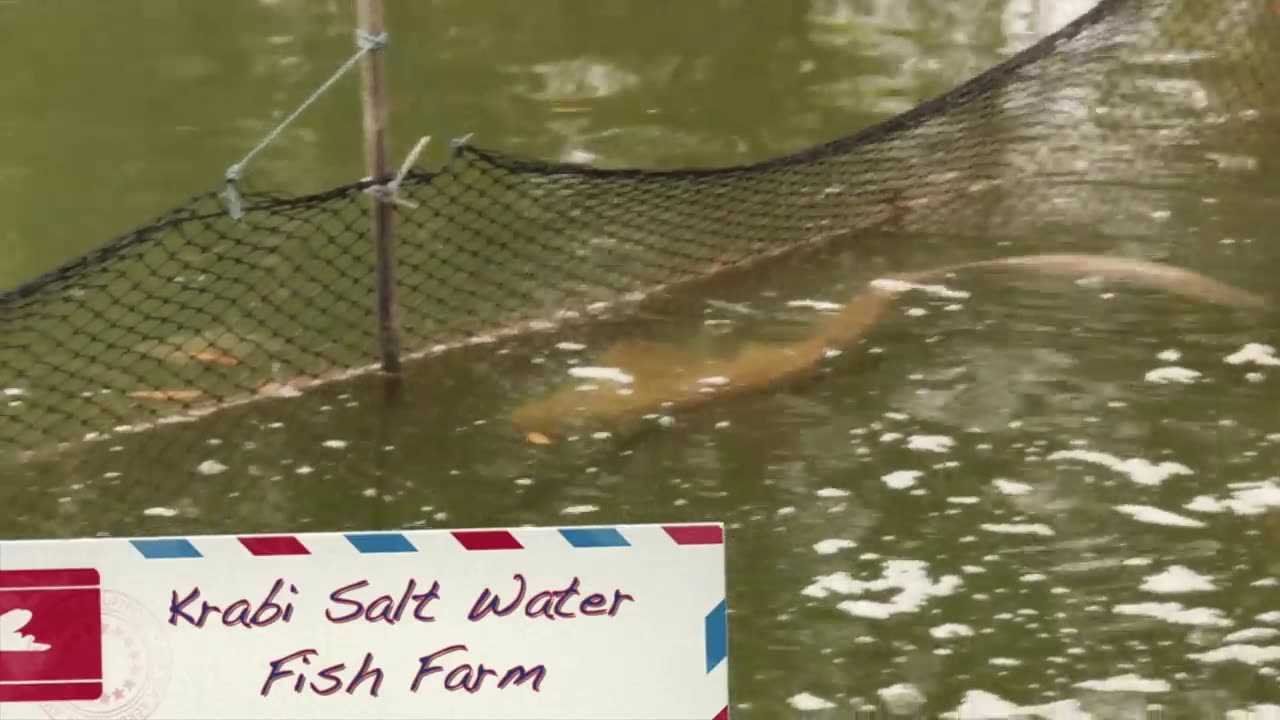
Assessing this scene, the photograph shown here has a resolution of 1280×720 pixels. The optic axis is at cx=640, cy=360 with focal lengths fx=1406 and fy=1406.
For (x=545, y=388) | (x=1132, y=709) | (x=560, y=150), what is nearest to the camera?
(x=1132, y=709)

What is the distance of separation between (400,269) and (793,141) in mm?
2007

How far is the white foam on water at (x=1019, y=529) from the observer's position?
335 centimetres

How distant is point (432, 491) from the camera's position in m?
3.58

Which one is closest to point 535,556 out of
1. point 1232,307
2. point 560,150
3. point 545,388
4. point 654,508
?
point 654,508

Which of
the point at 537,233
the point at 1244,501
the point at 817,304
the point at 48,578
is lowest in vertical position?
the point at 1244,501

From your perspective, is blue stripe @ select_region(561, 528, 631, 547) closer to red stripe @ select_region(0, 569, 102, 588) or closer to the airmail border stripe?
the airmail border stripe

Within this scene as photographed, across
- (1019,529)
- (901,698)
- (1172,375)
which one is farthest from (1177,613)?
(1172,375)

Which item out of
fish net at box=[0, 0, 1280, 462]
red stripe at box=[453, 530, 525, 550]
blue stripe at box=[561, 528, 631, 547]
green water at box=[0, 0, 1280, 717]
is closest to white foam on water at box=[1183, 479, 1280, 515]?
green water at box=[0, 0, 1280, 717]

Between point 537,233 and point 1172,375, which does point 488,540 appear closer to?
point 1172,375

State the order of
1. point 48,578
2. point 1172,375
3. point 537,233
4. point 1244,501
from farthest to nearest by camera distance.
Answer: point 537,233 → point 1172,375 → point 1244,501 → point 48,578

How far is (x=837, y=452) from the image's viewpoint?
3713mm

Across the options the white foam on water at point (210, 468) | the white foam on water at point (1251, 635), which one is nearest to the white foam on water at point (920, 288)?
the white foam on water at point (1251, 635)

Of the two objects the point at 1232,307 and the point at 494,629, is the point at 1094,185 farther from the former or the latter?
the point at 494,629

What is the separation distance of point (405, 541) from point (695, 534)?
0.45m
